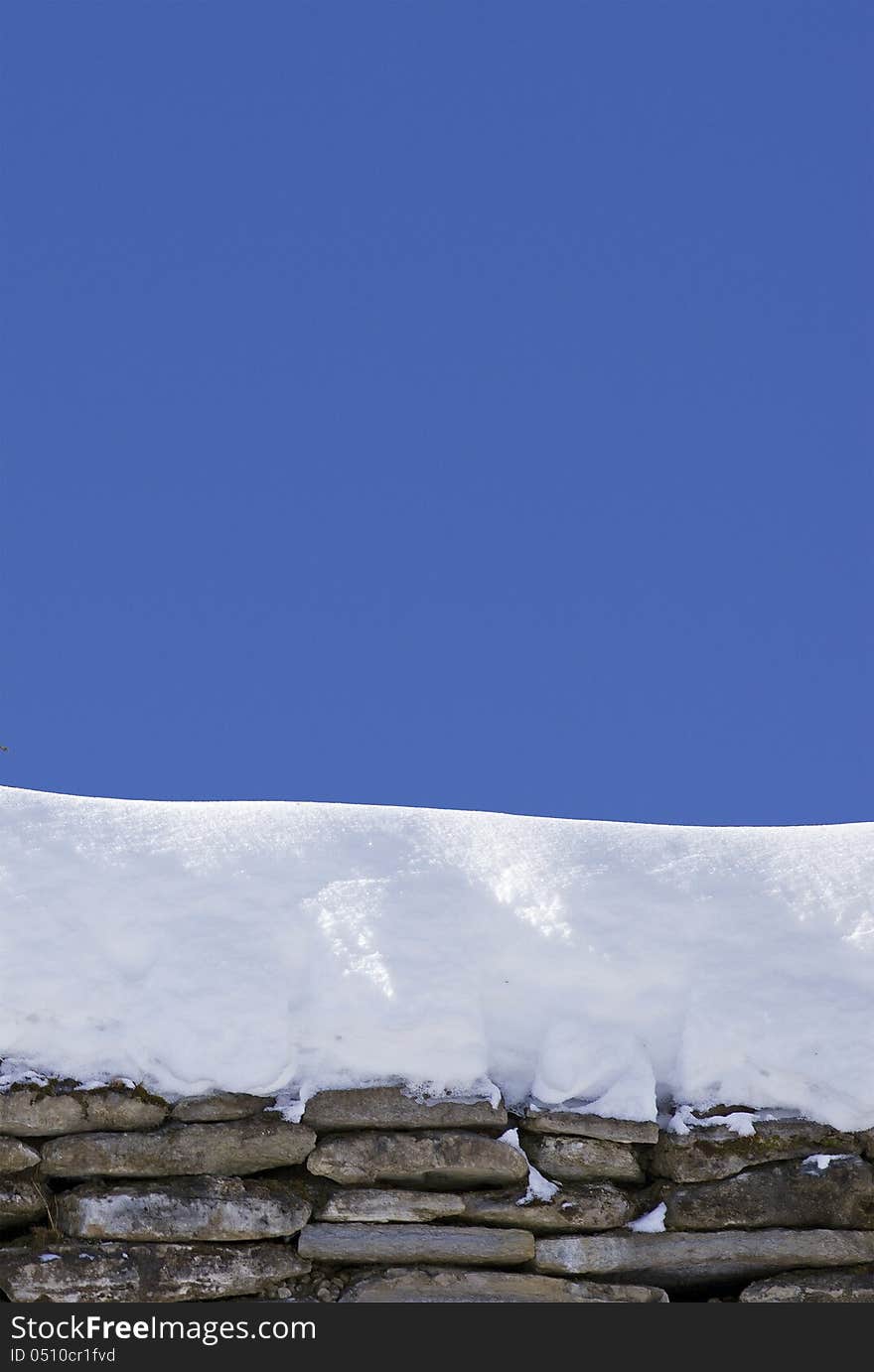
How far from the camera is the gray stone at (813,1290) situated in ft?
10.9

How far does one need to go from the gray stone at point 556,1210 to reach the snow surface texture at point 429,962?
217 millimetres

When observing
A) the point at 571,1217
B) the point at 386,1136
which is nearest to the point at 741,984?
the point at 571,1217

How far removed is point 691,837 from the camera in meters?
4.21

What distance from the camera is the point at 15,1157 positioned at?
3.22m

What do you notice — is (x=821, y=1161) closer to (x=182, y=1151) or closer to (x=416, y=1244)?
(x=416, y=1244)

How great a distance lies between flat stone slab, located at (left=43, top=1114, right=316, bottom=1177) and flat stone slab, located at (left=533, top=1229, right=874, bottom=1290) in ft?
2.32

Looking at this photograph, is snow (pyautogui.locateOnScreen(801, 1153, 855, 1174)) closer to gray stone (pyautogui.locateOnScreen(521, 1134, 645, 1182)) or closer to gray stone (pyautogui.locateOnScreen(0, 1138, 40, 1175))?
gray stone (pyautogui.locateOnScreen(521, 1134, 645, 1182))

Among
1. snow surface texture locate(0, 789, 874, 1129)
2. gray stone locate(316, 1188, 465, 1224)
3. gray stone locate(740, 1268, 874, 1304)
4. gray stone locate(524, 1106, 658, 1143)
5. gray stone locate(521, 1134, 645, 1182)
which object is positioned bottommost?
gray stone locate(740, 1268, 874, 1304)

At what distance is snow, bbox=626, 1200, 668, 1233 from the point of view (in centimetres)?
336

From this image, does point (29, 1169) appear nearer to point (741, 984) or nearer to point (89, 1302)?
point (89, 1302)

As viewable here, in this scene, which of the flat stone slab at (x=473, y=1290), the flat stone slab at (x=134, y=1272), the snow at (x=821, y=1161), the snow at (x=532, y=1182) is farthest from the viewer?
the snow at (x=821, y=1161)

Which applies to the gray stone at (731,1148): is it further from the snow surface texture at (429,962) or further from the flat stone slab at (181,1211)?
the flat stone slab at (181,1211)

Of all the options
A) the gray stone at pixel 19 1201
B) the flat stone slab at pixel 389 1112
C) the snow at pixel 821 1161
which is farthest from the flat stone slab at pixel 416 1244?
the snow at pixel 821 1161

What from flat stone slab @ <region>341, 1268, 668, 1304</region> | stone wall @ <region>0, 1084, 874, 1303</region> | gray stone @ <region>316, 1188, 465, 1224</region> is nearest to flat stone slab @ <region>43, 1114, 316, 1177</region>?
stone wall @ <region>0, 1084, 874, 1303</region>
